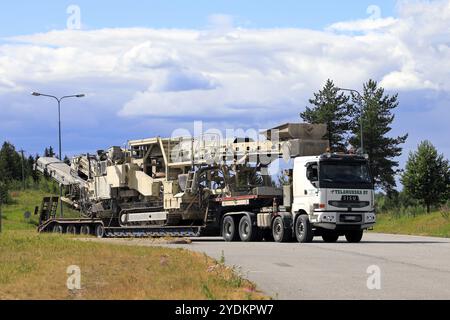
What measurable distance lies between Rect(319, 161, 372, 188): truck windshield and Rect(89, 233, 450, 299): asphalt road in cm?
341

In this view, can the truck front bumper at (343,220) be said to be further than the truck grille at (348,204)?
No

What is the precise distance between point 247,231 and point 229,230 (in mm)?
1294

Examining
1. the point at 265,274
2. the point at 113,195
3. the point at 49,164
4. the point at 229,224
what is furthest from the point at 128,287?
the point at 49,164

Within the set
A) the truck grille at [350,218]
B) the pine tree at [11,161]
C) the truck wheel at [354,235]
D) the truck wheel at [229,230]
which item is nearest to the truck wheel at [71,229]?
the truck wheel at [229,230]

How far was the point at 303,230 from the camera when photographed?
28.8 m

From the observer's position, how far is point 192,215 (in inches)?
1341

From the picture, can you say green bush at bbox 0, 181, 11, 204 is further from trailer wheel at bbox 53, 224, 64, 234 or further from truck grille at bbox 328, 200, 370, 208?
truck grille at bbox 328, 200, 370, 208

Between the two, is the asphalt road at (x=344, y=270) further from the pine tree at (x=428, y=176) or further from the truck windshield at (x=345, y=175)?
the pine tree at (x=428, y=176)

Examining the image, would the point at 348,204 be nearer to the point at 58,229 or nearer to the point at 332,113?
the point at 58,229

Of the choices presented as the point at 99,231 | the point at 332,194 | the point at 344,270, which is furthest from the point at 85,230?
the point at 344,270

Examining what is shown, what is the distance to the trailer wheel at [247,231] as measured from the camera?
30.8m

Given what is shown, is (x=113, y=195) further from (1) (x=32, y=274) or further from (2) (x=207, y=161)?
(1) (x=32, y=274)

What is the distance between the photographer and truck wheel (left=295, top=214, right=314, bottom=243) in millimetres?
28609

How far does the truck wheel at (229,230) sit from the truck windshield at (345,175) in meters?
5.14
